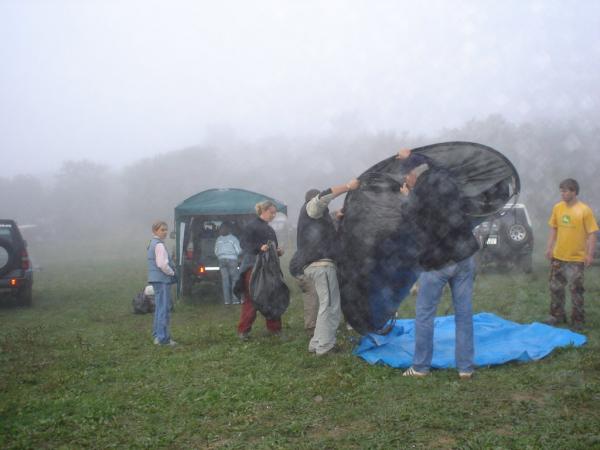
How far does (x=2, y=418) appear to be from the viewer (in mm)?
4660

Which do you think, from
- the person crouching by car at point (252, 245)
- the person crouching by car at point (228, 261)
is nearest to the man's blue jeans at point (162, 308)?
the person crouching by car at point (252, 245)

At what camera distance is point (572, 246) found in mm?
6965

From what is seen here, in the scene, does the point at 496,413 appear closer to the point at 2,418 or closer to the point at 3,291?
the point at 2,418

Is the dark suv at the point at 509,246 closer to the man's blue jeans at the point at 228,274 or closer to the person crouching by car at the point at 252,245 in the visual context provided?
the man's blue jeans at the point at 228,274

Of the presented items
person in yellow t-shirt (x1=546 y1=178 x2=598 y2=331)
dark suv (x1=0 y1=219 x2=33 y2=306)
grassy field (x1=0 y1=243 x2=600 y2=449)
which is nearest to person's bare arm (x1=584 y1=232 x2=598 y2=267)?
person in yellow t-shirt (x1=546 y1=178 x2=598 y2=331)

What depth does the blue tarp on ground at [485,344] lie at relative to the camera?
18.5 feet

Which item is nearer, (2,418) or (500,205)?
(2,418)

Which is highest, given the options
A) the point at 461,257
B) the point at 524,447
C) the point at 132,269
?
the point at 461,257

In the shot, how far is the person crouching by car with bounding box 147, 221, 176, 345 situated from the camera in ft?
24.3

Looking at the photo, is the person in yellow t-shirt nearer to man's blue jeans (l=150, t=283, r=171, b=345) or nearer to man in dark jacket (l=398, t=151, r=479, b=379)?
man in dark jacket (l=398, t=151, r=479, b=379)

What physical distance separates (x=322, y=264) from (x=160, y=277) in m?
2.34

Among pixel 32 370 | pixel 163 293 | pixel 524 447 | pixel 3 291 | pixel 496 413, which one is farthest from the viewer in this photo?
pixel 3 291

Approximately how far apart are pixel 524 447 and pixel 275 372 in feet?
8.98

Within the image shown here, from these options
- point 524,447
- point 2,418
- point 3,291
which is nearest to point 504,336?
point 524,447
